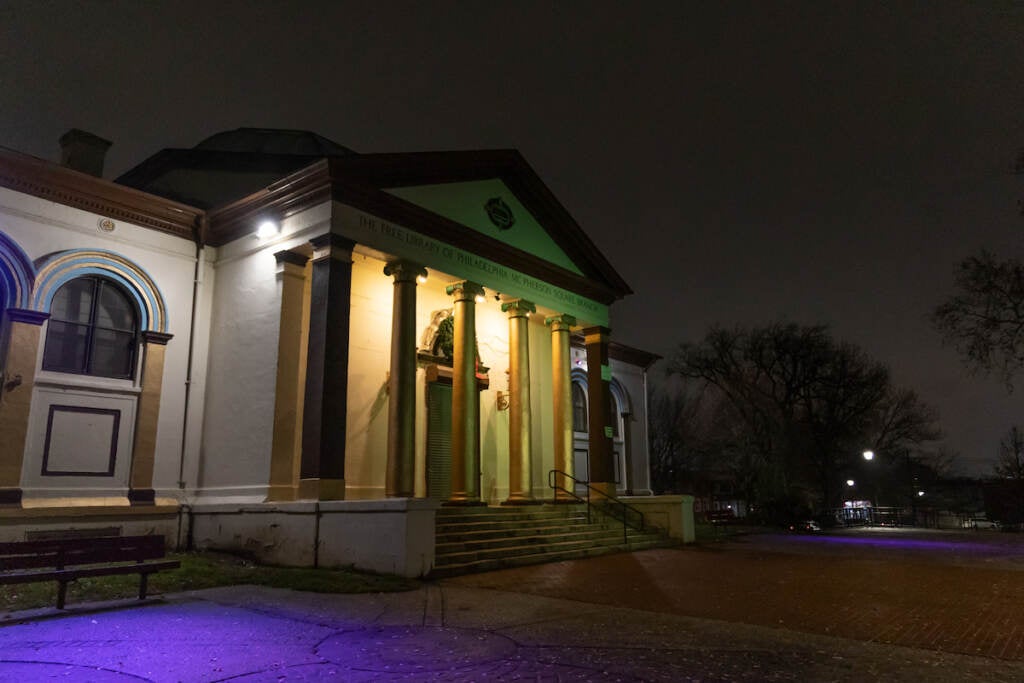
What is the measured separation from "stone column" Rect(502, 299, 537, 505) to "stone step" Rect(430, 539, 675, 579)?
8.06 ft

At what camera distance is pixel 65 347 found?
1226 centimetres

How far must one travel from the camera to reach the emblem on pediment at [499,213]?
15998mm

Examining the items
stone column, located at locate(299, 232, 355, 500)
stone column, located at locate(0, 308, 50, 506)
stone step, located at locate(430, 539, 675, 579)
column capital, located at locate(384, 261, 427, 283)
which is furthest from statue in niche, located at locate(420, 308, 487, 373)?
stone column, located at locate(0, 308, 50, 506)

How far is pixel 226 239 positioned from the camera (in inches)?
558

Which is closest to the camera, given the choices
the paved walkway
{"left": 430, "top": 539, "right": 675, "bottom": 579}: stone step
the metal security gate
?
the paved walkway

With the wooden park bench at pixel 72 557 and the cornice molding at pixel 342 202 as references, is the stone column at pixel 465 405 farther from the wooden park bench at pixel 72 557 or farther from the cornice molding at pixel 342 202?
the wooden park bench at pixel 72 557

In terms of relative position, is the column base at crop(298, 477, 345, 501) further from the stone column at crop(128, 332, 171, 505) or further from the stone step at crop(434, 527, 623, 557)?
the stone column at crop(128, 332, 171, 505)

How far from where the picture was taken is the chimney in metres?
14.4

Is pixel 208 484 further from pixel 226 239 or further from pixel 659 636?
pixel 659 636

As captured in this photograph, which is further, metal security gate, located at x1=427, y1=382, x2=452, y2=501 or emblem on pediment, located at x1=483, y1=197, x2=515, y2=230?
emblem on pediment, located at x1=483, y1=197, x2=515, y2=230

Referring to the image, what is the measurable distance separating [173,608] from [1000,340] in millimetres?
18292

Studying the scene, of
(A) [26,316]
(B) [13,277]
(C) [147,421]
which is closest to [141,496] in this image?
(C) [147,421]

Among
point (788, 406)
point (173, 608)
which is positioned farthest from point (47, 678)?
point (788, 406)

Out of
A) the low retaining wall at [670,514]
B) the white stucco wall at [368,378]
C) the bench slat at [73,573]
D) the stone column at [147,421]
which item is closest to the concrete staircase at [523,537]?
the low retaining wall at [670,514]
